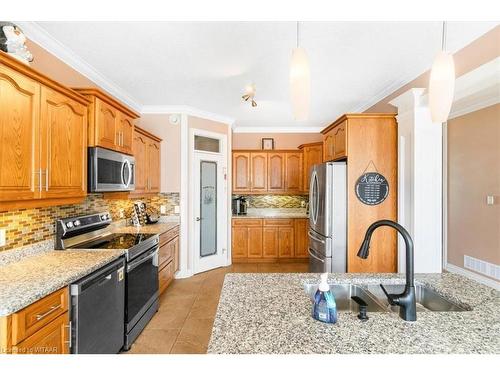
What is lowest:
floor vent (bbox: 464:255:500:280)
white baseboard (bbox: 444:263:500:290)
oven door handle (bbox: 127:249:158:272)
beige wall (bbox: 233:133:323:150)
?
white baseboard (bbox: 444:263:500:290)

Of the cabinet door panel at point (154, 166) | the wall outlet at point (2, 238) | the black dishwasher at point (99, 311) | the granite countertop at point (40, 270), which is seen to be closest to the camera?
the granite countertop at point (40, 270)

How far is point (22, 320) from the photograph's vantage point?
124cm

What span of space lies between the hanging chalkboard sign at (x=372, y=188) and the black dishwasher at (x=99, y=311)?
2458 mm

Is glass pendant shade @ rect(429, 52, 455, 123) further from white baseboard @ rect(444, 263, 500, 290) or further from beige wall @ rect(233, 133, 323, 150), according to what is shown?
beige wall @ rect(233, 133, 323, 150)

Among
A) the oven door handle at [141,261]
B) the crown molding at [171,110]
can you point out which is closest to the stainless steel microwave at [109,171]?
the oven door handle at [141,261]

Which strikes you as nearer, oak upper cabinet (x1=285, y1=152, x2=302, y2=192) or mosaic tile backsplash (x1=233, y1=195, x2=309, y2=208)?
oak upper cabinet (x1=285, y1=152, x2=302, y2=192)

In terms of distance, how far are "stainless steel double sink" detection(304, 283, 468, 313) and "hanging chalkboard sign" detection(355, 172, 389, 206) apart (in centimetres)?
147

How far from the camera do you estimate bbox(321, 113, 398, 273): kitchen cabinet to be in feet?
9.50

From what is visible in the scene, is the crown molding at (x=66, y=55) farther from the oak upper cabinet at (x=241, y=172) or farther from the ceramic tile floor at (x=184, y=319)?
the ceramic tile floor at (x=184, y=319)

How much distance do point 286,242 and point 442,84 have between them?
13.4 ft

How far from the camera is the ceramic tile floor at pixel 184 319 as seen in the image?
2335mm

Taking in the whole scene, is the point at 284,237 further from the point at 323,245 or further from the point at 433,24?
the point at 433,24

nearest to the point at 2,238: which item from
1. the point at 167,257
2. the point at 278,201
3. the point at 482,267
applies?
the point at 167,257

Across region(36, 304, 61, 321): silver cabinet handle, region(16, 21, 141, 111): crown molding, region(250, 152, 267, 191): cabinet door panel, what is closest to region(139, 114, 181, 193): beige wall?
region(16, 21, 141, 111): crown molding
